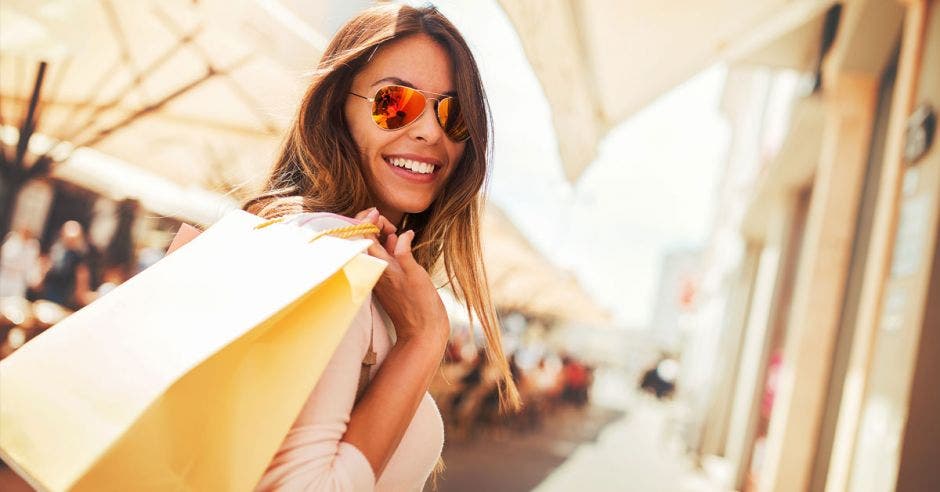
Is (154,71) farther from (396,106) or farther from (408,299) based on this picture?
(408,299)

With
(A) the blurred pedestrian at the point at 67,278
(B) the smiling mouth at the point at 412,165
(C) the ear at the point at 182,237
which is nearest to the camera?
(C) the ear at the point at 182,237

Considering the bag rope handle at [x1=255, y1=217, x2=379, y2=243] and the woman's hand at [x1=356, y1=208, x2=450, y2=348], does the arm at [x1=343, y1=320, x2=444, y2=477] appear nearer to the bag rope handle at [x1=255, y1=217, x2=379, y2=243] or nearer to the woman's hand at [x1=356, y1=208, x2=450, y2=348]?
the woman's hand at [x1=356, y1=208, x2=450, y2=348]

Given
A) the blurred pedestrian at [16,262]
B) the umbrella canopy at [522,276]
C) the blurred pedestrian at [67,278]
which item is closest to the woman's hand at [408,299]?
the umbrella canopy at [522,276]

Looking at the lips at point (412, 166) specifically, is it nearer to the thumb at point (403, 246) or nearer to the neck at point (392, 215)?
the neck at point (392, 215)

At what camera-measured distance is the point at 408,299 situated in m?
1.19

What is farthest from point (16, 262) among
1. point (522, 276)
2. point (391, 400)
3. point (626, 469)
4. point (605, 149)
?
point (522, 276)

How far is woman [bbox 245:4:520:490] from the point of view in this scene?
3.41 feet

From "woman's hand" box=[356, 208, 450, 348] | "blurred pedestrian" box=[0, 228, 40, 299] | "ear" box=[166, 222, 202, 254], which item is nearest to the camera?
"woman's hand" box=[356, 208, 450, 348]

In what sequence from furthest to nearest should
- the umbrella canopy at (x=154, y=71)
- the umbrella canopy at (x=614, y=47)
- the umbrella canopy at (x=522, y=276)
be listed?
1. the umbrella canopy at (x=522, y=276)
2. the umbrella canopy at (x=154, y=71)
3. the umbrella canopy at (x=614, y=47)

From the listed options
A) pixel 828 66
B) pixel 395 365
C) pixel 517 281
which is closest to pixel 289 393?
pixel 395 365

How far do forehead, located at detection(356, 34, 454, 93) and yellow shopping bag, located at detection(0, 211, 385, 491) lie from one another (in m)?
0.63

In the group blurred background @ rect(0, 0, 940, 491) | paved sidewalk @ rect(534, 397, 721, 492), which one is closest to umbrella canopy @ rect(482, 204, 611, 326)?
blurred background @ rect(0, 0, 940, 491)

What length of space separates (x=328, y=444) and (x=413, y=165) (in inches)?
28.7

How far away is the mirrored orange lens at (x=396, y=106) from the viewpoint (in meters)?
1.45
